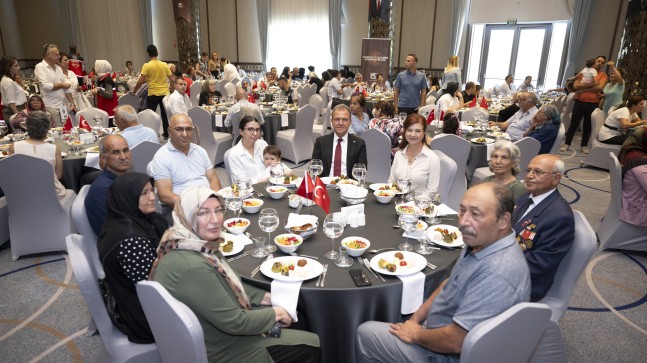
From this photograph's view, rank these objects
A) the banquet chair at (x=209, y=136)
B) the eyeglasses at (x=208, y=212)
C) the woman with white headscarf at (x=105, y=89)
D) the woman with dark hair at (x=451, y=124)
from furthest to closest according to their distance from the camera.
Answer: the woman with white headscarf at (x=105, y=89), the banquet chair at (x=209, y=136), the woman with dark hair at (x=451, y=124), the eyeglasses at (x=208, y=212)

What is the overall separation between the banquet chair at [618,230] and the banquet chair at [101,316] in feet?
13.9

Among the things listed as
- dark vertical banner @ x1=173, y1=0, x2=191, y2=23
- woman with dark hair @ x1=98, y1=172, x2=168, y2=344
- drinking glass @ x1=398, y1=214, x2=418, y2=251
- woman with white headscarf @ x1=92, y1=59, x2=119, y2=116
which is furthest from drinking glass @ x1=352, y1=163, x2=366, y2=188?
dark vertical banner @ x1=173, y1=0, x2=191, y2=23

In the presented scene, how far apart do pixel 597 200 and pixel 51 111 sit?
831 cm

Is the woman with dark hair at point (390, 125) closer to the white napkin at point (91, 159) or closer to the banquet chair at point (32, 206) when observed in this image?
the white napkin at point (91, 159)

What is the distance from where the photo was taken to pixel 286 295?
2016 millimetres

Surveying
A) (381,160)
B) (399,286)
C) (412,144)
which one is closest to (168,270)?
(399,286)

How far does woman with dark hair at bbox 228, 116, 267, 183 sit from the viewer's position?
3.82 meters

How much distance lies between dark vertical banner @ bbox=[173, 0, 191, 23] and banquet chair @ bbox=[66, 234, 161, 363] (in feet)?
50.1

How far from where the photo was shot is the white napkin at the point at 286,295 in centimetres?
200

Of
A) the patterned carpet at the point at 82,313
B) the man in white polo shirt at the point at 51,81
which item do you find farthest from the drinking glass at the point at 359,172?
the man in white polo shirt at the point at 51,81

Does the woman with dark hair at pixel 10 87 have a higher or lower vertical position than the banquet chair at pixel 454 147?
higher

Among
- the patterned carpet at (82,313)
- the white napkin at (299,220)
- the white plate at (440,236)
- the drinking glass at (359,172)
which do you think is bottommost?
the patterned carpet at (82,313)

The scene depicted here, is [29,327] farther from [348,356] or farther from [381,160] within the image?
[381,160]

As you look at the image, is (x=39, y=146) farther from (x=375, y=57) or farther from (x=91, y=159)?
(x=375, y=57)
